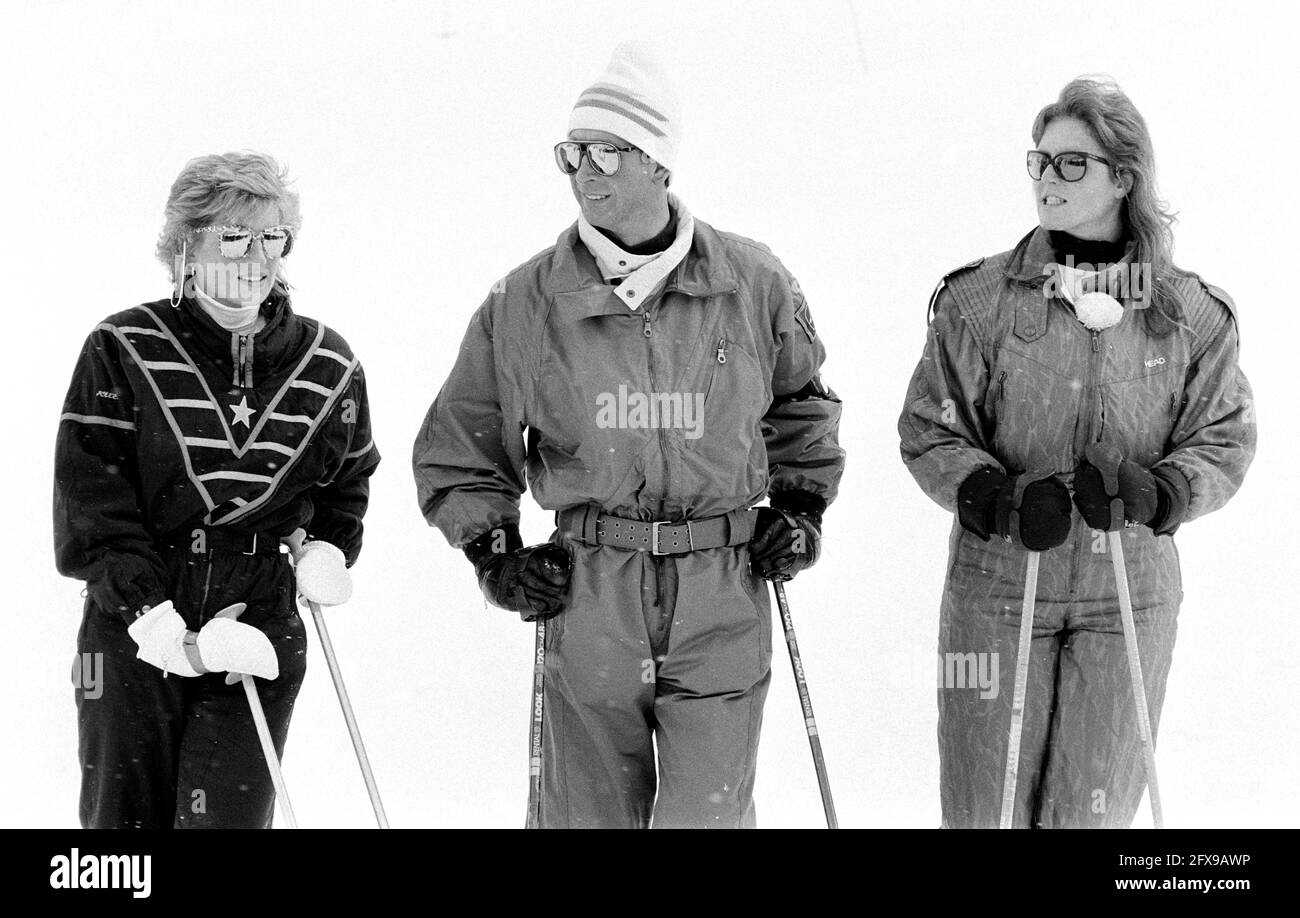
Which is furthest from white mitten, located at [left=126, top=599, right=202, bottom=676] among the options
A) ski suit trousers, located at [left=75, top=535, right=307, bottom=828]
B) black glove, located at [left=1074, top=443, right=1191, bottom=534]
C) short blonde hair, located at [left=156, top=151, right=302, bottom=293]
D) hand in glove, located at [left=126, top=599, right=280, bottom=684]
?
black glove, located at [left=1074, top=443, right=1191, bottom=534]

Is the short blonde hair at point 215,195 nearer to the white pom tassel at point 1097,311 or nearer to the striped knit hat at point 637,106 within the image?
the striped knit hat at point 637,106

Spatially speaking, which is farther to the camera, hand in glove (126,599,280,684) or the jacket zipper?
the jacket zipper

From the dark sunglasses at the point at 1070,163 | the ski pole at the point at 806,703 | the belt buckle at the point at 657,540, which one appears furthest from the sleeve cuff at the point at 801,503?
the dark sunglasses at the point at 1070,163

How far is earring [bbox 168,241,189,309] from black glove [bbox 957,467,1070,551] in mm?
A: 1874

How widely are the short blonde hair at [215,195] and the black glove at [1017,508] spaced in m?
1.73

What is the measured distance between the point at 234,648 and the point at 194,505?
35 cm

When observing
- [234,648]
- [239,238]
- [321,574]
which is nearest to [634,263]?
[239,238]

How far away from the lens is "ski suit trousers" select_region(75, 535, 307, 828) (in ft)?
13.2

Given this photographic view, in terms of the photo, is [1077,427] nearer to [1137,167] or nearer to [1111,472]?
[1111,472]

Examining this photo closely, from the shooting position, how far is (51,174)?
5.53 metres

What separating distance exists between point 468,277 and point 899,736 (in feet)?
6.67

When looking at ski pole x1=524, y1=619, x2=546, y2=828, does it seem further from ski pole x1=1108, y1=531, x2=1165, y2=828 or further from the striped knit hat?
ski pole x1=1108, y1=531, x2=1165, y2=828

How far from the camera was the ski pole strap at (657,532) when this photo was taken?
4.05m

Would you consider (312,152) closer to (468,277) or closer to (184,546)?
(468,277)
